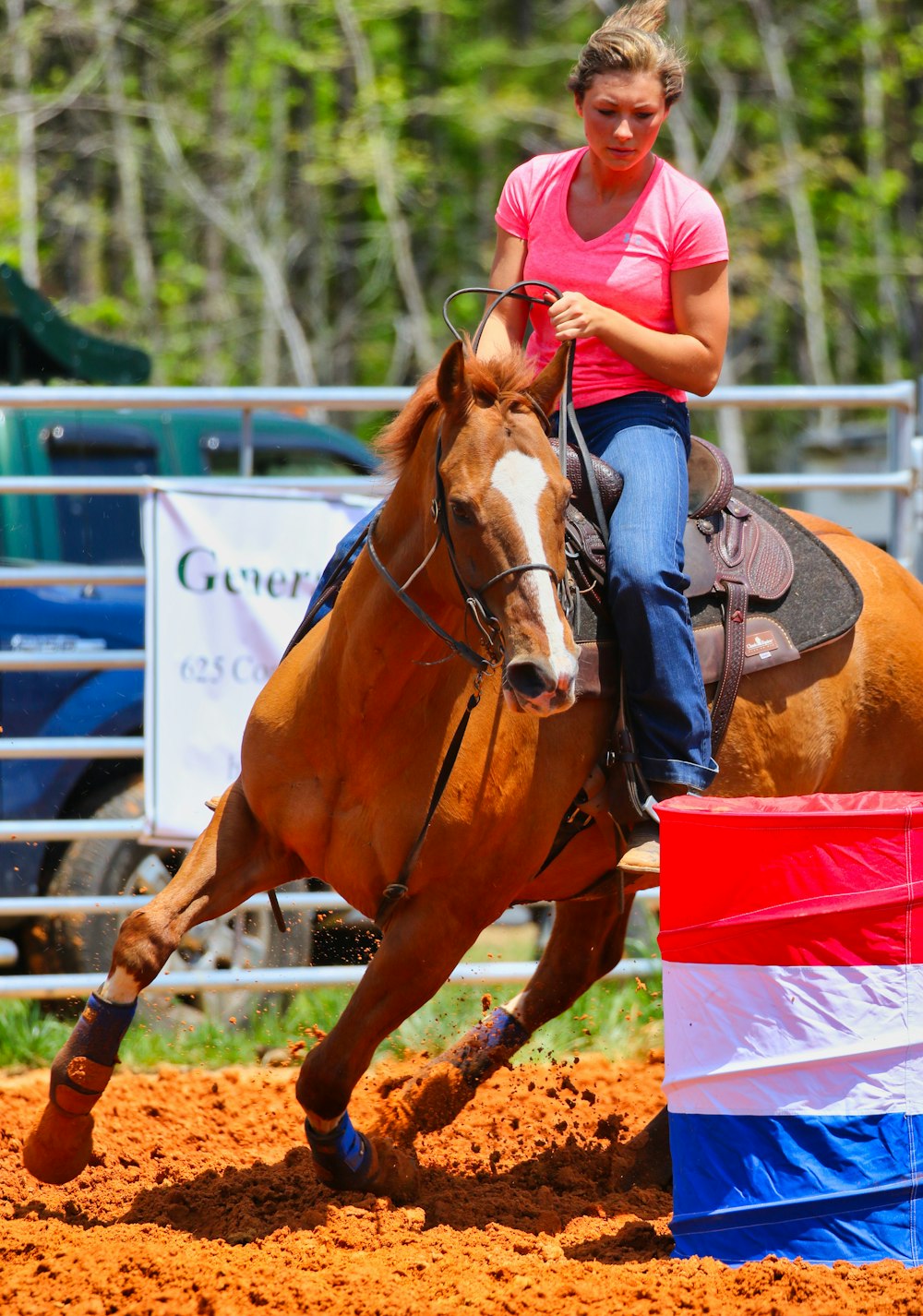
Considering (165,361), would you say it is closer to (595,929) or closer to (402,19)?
(402,19)

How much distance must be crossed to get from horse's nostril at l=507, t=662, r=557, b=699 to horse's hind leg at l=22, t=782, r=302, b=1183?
1.20 meters

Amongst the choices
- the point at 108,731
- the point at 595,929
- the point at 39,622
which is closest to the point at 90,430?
the point at 39,622

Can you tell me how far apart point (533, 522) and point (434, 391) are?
0.55 metres

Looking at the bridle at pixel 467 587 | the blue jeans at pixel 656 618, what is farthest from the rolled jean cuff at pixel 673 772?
the bridle at pixel 467 587

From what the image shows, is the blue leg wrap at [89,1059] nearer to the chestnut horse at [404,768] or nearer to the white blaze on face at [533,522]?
the chestnut horse at [404,768]

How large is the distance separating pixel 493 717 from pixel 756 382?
2273 cm

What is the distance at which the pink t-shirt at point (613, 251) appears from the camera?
4180 mm

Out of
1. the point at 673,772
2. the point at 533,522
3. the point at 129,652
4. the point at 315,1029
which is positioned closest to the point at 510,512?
the point at 533,522

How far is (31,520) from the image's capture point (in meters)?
6.45

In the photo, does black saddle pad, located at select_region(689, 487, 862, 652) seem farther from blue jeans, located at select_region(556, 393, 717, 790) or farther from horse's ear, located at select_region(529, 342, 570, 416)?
horse's ear, located at select_region(529, 342, 570, 416)

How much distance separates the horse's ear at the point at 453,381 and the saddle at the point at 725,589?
73 cm

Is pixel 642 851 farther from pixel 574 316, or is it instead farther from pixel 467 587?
pixel 574 316

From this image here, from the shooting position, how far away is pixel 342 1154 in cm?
396

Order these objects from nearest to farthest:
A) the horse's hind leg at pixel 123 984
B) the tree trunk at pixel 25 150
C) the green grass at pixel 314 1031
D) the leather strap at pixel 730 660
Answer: the horse's hind leg at pixel 123 984 → the leather strap at pixel 730 660 → the green grass at pixel 314 1031 → the tree trunk at pixel 25 150
